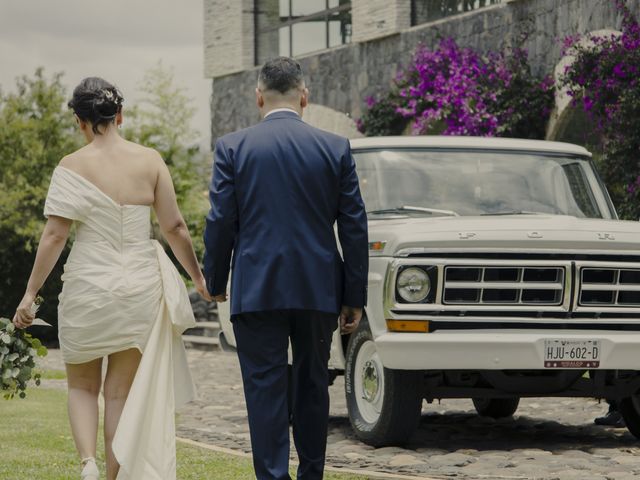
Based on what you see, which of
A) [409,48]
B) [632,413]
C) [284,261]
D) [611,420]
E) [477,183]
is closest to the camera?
[284,261]

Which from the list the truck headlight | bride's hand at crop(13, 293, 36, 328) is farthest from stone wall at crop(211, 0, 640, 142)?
bride's hand at crop(13, 293, 36, 328)

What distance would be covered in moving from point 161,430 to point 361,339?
250 centimetres

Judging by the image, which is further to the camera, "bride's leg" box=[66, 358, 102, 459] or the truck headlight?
the truck headlight

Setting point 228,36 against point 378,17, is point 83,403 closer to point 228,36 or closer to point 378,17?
point 378,17

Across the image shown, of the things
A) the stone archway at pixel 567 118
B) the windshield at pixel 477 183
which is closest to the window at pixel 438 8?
the stone archway at pixel 567 118

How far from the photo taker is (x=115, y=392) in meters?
6.28

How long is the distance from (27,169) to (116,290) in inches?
659

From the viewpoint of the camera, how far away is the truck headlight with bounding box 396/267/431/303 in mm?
7949

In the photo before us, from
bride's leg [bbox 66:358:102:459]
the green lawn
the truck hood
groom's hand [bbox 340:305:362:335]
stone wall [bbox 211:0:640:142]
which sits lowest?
the green lawn

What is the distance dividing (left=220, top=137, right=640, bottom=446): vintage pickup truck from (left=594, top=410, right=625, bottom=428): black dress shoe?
1.36m

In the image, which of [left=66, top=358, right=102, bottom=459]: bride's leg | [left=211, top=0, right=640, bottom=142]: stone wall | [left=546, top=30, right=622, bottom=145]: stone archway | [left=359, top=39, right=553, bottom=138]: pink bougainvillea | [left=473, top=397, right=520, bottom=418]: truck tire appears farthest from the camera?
[left=359, top=39, right=553, bottom=138]: pink bougainvillea

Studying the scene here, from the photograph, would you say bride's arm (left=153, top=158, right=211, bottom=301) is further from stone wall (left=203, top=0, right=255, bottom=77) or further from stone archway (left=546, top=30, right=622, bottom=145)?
stone wall (left=203, top=0, right=255, bottom=77)

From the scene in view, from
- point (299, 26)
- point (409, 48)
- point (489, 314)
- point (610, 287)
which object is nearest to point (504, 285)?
point (489, 314)

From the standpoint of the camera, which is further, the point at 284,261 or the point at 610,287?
the point at 610,287
